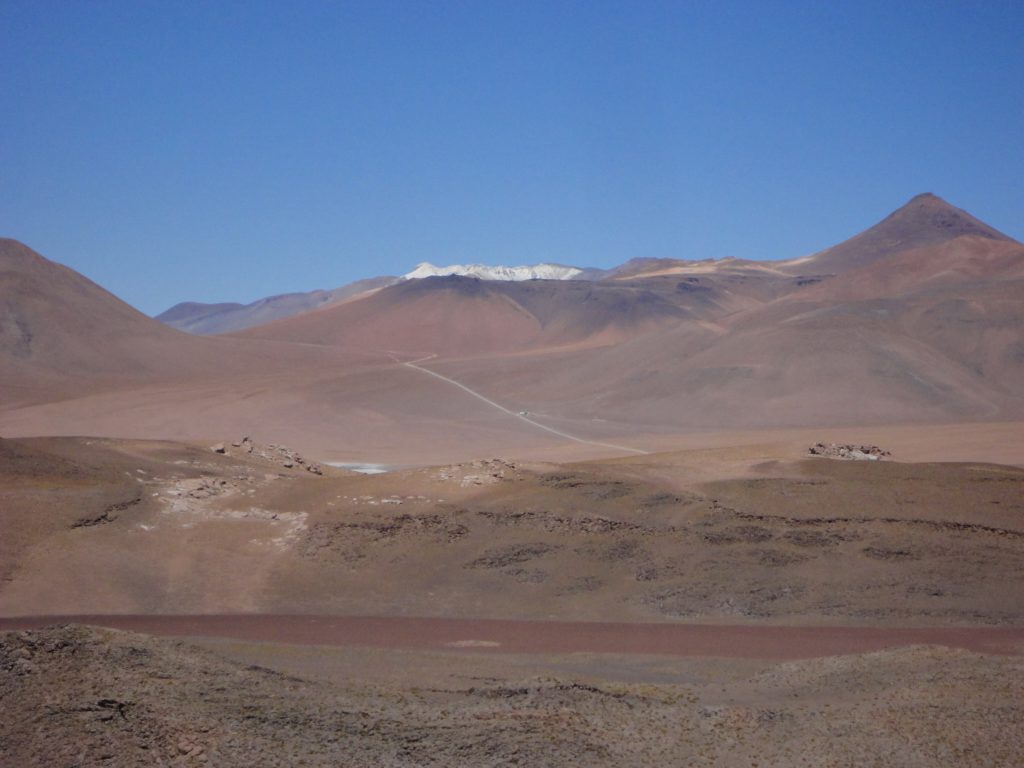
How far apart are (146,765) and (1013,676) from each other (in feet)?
28.7

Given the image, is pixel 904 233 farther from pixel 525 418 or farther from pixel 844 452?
pixel 844 452

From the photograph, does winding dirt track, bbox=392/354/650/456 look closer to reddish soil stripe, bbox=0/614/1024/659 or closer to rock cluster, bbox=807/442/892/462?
rock cluster, bbox=807/442/892/462

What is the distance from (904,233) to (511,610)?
156 m

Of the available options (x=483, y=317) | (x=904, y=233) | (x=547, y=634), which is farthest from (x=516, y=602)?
(x=904, y=233)

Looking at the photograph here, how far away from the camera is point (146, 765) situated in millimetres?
7805

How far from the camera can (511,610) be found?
19.6 m

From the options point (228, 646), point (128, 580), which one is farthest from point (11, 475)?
point (228, 646)

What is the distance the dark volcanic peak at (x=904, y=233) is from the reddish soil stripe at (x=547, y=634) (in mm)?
148385

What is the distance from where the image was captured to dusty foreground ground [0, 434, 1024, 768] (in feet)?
29.5

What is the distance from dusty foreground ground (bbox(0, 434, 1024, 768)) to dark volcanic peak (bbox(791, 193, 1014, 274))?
139 metres

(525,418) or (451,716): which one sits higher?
(525,418)

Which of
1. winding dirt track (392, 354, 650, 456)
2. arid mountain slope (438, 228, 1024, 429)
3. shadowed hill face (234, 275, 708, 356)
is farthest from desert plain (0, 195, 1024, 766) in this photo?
shadowed hill face (234, 275, 708, 356)

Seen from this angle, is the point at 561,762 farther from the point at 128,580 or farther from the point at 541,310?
the point at 541,310

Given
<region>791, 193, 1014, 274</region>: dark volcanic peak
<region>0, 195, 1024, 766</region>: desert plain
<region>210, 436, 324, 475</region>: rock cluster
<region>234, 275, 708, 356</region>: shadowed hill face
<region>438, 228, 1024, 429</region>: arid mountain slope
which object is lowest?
<region>0, 195, 1024, 766</region>: desert plain
